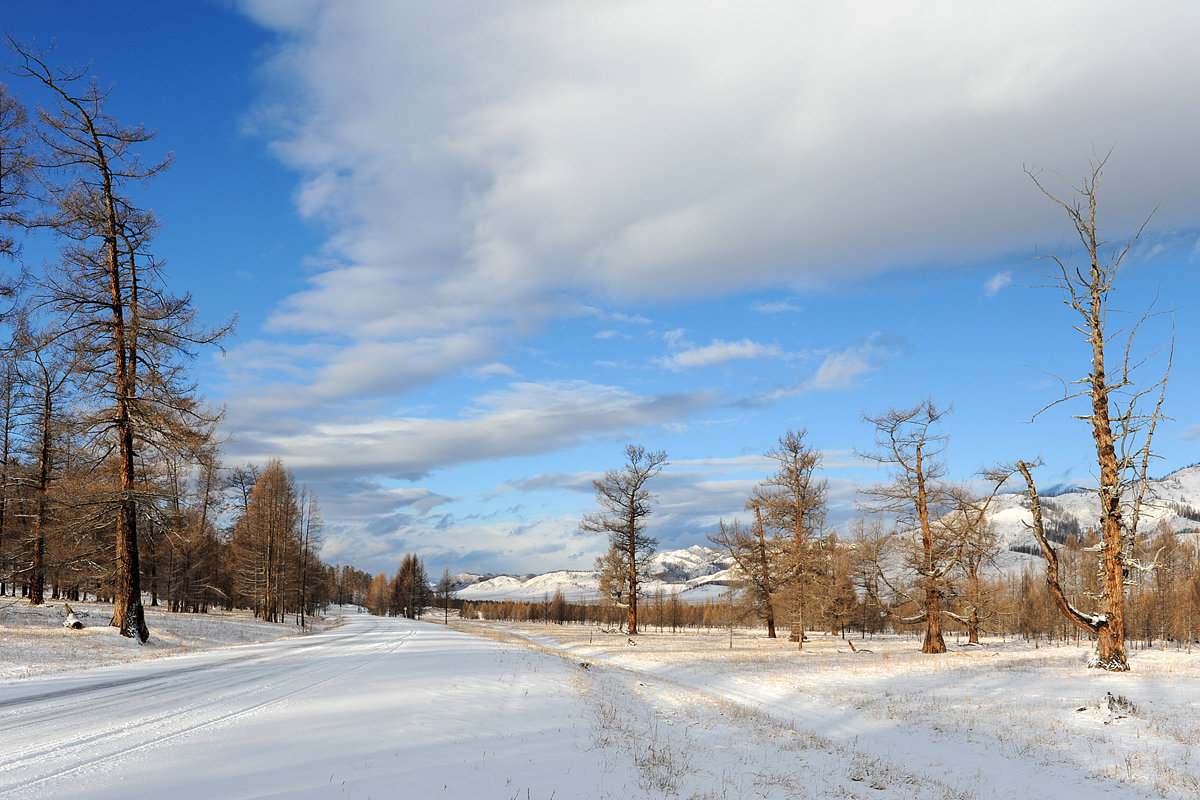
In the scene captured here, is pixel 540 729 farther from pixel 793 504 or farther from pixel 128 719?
pixel 793 504

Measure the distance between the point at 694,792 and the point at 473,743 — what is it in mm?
3275

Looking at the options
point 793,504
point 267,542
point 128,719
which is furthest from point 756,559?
point 128,719

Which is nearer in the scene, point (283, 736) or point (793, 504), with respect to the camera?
point (283, 736)

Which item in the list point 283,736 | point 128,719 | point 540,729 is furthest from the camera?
point 540,729

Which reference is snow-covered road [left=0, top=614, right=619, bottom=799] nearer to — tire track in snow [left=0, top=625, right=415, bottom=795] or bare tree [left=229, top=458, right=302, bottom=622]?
tire track in snow [left=0, top=625, right=415, bottom=795]

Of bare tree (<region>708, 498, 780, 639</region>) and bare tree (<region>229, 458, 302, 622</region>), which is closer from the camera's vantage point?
bare tree (<region>708, 498, 780, 639</region>)

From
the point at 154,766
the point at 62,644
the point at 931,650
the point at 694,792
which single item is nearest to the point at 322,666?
the point at 62,644

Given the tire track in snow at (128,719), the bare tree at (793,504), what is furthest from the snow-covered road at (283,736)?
the bare tree at (793,504)

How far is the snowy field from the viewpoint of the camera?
755cm

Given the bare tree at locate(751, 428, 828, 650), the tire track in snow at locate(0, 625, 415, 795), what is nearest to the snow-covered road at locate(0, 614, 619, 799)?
the tire track in snow at locate(0, 625, 415, 795)

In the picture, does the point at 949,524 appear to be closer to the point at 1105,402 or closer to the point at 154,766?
the point at 1105,402

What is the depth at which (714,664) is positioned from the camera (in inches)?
1118

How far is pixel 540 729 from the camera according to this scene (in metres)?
11.0

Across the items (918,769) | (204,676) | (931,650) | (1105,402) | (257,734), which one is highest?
(1105,402)
